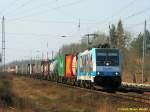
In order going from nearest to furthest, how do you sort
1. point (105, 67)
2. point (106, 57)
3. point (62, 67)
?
point (105, 67)
point (106, 57)
point (62, 67)

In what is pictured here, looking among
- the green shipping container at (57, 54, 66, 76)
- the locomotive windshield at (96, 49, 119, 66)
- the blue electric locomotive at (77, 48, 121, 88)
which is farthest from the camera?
the green shipping container at (57, 54, 66, 76)

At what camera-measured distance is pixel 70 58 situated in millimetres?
53875

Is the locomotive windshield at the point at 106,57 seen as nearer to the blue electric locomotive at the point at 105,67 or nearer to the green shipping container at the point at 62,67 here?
the blue electric locomotive at the point at 105,67

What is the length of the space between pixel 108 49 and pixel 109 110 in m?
15.2

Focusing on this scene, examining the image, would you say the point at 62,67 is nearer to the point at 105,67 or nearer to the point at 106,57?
the point at 106,57

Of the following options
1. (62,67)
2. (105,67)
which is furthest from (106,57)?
(62,67)

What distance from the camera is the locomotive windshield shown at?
35469 millimetres

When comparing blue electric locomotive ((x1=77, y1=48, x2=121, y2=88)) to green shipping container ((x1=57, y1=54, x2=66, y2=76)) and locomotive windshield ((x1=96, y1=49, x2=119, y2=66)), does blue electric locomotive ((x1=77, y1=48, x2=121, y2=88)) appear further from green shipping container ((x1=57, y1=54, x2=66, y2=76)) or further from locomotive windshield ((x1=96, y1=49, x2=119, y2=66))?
green shipping container ((x1=57, y1=54, x2=66, y2=76))

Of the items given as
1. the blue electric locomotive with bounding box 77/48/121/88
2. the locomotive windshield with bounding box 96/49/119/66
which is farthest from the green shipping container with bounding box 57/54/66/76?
the locomotive windshield with bounding box 96/49/119/66

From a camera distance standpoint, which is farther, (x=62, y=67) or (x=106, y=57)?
(x=62, y=67)

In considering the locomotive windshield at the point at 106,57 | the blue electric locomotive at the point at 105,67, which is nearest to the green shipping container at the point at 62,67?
the blue electric locomotive at the point at 105,67

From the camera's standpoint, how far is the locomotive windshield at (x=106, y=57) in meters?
35.5

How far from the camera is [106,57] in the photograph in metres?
35.7

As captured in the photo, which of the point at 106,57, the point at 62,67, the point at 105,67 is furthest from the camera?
the point at 62,67
